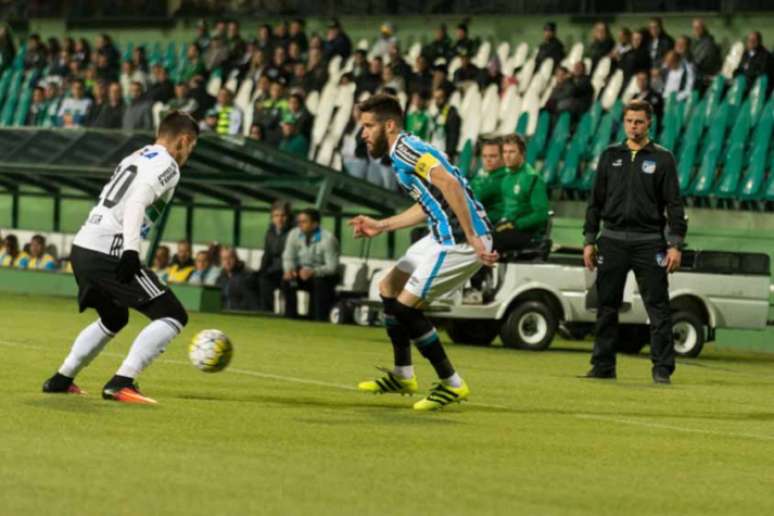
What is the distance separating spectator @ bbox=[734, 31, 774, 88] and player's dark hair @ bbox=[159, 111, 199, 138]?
1514 centimetres

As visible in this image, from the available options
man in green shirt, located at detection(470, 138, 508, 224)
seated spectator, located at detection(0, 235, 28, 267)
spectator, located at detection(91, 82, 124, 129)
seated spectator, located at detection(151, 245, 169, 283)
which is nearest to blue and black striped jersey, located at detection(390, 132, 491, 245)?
man in green shirt, located at detection(470, 138, 508, 224)

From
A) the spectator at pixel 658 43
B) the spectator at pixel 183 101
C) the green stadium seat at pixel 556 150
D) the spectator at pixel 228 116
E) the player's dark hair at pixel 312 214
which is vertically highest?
the spectator at pixel 658 43

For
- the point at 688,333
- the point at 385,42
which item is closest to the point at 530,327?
the point at 688,333

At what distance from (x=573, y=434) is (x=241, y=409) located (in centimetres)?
206

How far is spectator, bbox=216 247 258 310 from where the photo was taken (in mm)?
25484

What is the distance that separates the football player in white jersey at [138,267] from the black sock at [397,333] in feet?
4.71

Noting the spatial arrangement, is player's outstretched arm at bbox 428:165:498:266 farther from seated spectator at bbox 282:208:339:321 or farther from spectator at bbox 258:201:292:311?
spectator at bbox 258:201:292:311

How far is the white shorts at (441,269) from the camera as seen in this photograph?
11.9 m

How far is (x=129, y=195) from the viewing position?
11.2m

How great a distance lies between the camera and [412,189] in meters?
11.9

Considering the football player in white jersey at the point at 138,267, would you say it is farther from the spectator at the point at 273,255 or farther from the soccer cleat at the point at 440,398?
the spectator at the point at 273,255

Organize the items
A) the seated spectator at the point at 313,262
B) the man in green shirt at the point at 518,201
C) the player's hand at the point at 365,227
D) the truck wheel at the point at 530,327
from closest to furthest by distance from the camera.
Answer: the player's hand at the point at 365,227 → the man in green shirt at the point at 518,201 → the truck wheel at the point at 530,327 → the seated spectator at the point at 313,262

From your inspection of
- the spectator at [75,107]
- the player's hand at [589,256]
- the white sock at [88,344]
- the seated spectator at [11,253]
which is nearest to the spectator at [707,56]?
the seated spectator at [11,253]

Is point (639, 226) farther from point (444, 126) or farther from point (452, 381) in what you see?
point (444, 126)
